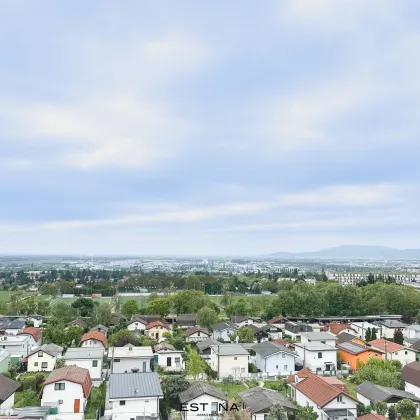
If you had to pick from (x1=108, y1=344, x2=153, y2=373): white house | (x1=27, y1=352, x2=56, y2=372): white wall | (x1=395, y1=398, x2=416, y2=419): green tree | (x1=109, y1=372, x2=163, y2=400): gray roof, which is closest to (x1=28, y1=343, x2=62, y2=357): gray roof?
(x1=27, y1=352, x2=56, y2=372): white wall

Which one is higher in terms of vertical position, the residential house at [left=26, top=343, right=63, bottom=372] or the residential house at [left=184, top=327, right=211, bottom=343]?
the residential house at [left=26, top=343, right=63, bottom=372]

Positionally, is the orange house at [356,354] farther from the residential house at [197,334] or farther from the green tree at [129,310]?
the green tree at [129,310]

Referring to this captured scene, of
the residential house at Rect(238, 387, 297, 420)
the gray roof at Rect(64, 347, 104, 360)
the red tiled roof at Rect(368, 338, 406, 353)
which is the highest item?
the gray roof at Rect(64, 347, 104, 360)

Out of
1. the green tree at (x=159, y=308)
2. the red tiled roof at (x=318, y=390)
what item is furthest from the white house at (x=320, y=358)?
the green tree at (x=159, y=308)

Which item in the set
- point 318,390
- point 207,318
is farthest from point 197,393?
point 207,318

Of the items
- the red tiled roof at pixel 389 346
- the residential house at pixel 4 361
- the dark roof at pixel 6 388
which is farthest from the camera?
the red tiled roof at pixel 389 346

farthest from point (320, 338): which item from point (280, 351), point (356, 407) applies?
point (356, 407)

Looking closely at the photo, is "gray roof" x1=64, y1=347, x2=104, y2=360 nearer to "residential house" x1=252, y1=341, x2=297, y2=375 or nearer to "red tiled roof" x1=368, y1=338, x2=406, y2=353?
"residential house" x1=252, y1=341, x2=297, y2=375
